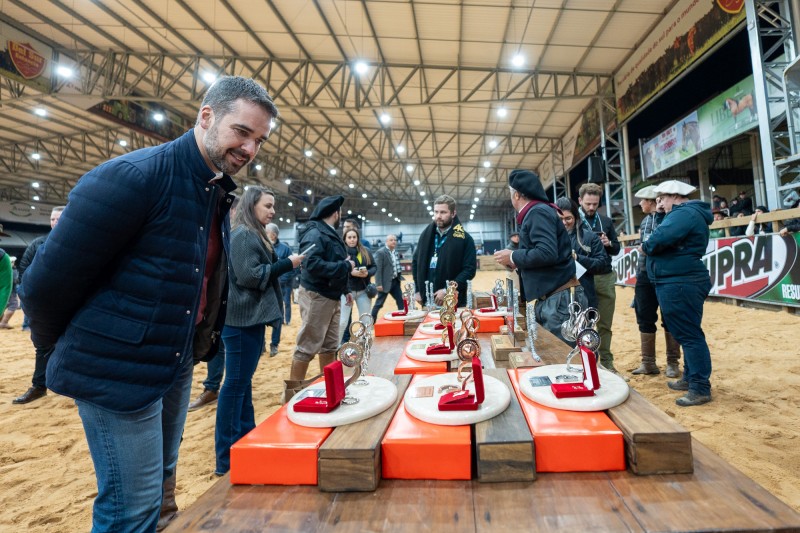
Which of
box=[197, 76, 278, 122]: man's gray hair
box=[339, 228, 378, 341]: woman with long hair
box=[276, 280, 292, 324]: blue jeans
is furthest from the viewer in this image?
box=[276, 280, 292, 324]: blue jeans

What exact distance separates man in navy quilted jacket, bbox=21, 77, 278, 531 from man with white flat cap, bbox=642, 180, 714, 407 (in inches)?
97.6

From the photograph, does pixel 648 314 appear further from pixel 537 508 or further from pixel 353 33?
pixel 353 33

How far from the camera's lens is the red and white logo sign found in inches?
283

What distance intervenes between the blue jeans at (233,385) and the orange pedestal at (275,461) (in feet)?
4.12

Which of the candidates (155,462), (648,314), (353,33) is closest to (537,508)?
(155,462)

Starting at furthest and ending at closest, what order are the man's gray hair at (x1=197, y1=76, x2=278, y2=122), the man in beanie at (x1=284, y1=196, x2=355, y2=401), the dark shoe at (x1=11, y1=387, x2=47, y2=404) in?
the dark shoe at (x1=11, y1=387, x2=47, y2=404) < the man in beanie at (x1=284, y1=196, x2=355, y2=401) < the man's gray hair at (x1=197, y1=76, x2=278, y2=122)

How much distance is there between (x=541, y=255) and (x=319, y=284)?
1428mm

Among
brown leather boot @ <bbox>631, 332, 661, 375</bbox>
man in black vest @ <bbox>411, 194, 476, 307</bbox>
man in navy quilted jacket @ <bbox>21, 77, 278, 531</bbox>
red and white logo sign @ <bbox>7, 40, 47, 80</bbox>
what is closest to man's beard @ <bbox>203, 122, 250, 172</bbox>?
man in navy quilted jacket @ <bbox>21, 77, 278, 531</bbox>

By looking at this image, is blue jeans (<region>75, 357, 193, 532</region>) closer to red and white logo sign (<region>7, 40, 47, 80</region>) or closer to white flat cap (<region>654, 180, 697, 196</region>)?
white flat cap (<region>654, 180, 697, 196</region>)

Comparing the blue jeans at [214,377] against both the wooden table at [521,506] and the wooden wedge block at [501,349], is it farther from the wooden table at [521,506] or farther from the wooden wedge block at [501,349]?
the wooden table at [521,506]

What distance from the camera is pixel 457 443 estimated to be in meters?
0.66

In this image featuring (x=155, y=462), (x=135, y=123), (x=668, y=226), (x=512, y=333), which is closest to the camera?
(x=155, y=462)

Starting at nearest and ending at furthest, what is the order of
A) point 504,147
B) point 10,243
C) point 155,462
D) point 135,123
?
point 155,462 < point 135,123 < point 504,147 < point 10,243

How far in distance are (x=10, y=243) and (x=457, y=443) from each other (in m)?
23.5
